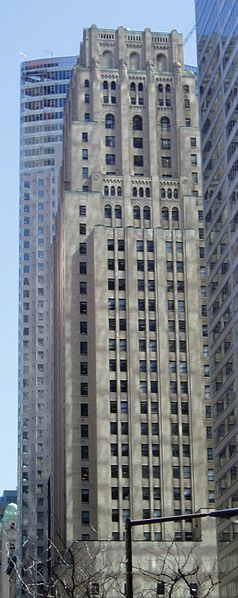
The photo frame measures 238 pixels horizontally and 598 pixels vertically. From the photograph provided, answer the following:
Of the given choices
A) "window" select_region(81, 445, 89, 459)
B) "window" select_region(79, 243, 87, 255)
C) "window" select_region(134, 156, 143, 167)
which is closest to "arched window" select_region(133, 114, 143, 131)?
"window" select_region(134, 156, 143, 167)

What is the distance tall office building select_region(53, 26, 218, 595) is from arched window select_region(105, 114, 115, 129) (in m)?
0.14

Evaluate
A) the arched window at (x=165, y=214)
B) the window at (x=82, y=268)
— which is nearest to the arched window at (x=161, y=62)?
the arched window at (x=165, y=214)

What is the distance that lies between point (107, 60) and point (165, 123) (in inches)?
502

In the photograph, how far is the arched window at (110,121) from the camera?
156 metres

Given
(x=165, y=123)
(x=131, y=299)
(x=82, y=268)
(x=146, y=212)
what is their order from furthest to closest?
(x=165, y=123)
(x=146, y=212)
(x=82, y=268)
(x=131, y=299)

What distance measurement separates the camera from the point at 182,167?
154750 mm

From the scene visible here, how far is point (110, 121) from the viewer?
156625mm

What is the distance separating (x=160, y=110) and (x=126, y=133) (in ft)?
21.8

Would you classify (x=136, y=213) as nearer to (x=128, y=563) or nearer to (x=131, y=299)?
(x=131, y=299)

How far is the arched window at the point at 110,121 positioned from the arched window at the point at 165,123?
6652 millimetres

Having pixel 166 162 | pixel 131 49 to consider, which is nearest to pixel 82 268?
pixel 166 162

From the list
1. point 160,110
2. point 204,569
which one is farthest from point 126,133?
point 204,569

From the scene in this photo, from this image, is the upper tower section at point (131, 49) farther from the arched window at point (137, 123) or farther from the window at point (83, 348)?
the window at point (83, 348)

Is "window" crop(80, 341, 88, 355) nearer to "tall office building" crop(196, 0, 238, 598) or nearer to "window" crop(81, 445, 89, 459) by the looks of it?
"window" crop(81, 445, 89, 459)
